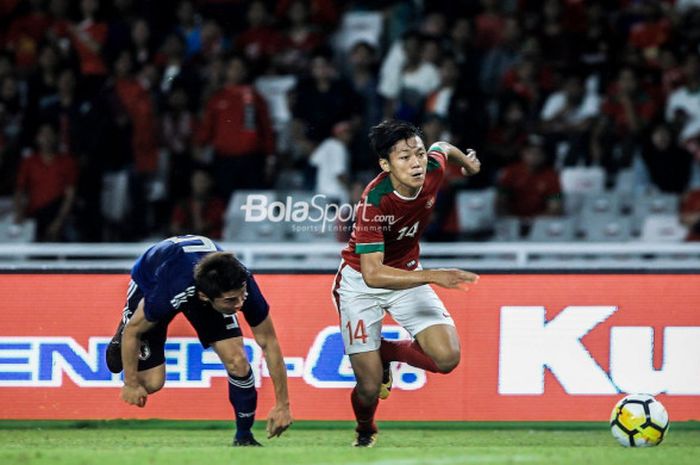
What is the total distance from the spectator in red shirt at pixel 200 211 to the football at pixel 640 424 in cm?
440

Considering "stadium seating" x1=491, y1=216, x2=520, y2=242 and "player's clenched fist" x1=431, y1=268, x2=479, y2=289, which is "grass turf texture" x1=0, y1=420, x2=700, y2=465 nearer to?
"player's clenched fist" x1=431, y1=268, x2=479, y2=289

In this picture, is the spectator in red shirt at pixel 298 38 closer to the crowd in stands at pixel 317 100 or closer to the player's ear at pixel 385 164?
the crowd in stands at pixel 317 100

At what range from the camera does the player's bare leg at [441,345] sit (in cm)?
770

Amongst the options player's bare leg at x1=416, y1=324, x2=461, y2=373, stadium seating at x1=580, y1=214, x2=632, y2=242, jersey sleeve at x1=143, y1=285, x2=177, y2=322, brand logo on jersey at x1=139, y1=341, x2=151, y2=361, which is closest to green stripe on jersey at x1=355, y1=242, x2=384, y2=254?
player's bare leg at x1=416, y1=324, x2=461, y2=373

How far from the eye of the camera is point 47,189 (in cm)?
1143

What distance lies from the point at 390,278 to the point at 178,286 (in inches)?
45.7

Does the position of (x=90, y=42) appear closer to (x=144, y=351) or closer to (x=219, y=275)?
(x=144, y=351)

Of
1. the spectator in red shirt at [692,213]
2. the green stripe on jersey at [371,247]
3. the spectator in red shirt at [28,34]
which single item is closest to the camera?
the green stripe on jersey at [371,247]

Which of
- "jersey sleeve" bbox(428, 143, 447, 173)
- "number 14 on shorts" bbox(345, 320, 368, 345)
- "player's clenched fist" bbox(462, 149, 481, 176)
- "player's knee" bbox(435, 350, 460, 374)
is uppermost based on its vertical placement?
"jersey sleeve" bbox(428, 143, 447, 173)

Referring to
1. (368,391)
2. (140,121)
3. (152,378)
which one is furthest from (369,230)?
(140,121)

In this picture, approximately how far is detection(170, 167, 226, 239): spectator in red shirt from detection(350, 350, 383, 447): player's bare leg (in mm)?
3308

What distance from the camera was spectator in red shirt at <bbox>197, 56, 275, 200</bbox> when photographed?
11.1m

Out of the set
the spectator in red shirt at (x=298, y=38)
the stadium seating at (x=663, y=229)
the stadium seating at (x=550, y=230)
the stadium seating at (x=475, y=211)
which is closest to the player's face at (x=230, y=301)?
the stadium seating at (x=475, y=211)

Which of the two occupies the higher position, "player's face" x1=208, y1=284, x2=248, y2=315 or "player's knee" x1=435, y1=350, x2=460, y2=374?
"player's face" x1=208, y1=284, x2=248, y2=315
